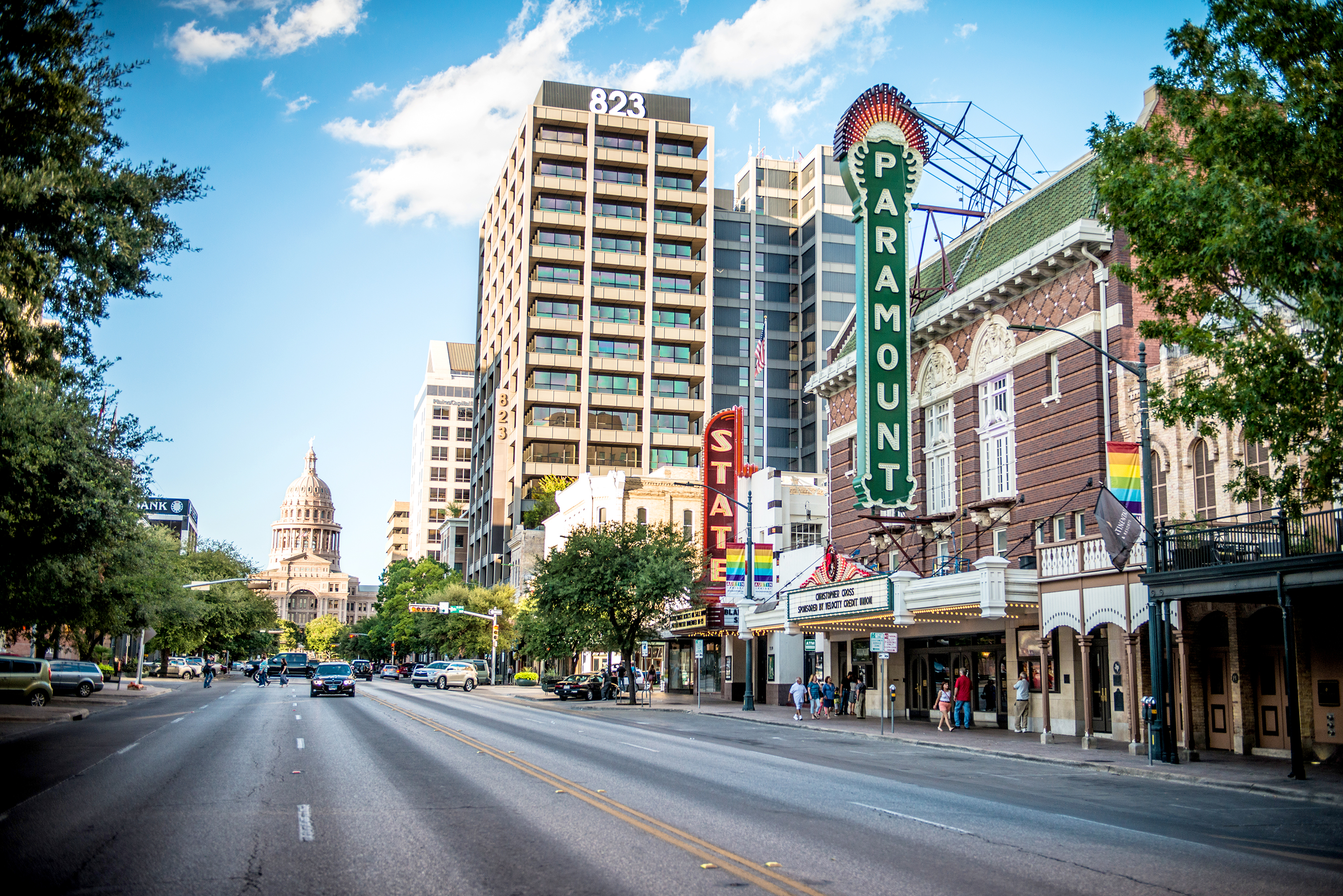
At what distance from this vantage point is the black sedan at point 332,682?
51.9m

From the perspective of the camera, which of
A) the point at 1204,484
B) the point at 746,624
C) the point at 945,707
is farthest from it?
the point at 746,624

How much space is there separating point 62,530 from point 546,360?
71.4m

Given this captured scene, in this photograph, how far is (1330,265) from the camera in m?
13.8

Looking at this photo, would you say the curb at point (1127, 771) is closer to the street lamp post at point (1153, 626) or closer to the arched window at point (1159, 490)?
the street lamp post at point (1153, 626)

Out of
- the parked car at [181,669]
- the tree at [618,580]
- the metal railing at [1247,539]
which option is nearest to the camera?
the metal railing at [1247,539]

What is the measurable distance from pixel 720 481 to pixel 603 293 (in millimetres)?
44239

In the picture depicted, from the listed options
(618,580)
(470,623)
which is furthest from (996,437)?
(470,623)

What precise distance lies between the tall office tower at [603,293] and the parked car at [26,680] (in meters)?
57.6

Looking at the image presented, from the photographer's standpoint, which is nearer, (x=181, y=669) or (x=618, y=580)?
(x=618, y=580)

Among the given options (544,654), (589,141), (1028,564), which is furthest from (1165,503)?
(589,141)

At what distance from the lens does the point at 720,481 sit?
5881cm

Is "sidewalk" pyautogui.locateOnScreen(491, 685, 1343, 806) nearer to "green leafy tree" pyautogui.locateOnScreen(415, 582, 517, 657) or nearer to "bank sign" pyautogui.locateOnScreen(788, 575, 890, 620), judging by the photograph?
"bank sign" pyautogui.locateOnScreen(788, 575, 890, 620)

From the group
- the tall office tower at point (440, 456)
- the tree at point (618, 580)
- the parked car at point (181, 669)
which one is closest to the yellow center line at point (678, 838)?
the tree at point (618, 580)

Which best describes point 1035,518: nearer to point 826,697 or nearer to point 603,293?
point 826,697
